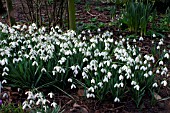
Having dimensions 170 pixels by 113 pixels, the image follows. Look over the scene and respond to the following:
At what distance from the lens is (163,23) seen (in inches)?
206

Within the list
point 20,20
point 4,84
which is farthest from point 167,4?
point 4,84

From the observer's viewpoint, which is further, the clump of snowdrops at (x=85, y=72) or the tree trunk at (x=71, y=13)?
the tree trunk at (x=71, y=13)

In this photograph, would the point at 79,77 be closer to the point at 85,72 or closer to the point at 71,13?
the point at 85,72

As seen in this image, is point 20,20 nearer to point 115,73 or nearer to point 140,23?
point 140,23

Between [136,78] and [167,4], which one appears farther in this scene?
[167,4]

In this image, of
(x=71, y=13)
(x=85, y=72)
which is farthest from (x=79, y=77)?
(x=71, y=13)

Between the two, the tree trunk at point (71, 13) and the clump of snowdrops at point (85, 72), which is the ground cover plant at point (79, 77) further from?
the tree trunk at point (71, 13)

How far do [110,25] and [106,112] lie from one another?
8.43 ft

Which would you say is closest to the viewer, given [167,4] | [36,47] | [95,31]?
[36,47]

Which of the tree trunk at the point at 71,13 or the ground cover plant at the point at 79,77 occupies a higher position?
the tree trunk at the point at 71,13

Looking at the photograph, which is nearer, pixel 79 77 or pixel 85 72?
pixel 85 72

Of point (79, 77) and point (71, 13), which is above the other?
point (71, 13)

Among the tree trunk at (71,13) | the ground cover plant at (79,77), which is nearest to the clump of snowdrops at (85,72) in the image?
the ground cover plant at (79,77)

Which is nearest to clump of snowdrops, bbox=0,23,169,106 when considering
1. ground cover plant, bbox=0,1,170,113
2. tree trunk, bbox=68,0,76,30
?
ground cover plant, bbox=0,1,170,113
